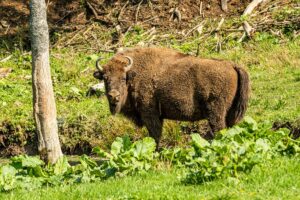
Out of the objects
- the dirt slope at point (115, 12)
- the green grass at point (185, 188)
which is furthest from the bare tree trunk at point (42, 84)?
the dirt slope at point (115, 12)

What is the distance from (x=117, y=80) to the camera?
44.9ft

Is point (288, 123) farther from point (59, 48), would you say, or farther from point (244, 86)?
point (59, 48)

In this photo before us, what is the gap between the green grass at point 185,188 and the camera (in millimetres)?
8039

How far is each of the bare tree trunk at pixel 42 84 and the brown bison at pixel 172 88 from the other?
2297 mm

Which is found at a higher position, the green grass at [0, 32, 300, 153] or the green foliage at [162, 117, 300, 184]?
the green foliage at [162, 117, 300, 184]

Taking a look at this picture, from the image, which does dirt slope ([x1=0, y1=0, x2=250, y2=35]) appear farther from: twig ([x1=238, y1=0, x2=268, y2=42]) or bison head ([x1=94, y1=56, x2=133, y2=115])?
bison head ([x1=94, y1=56, x2=133, y2=115])

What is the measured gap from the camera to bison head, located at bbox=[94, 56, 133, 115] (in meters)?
13.6

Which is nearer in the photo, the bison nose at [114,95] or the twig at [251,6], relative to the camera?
the bison nose at [114,95]

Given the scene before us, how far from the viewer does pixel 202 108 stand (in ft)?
43.5

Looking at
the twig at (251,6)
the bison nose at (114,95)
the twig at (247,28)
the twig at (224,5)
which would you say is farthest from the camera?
the twig at (224,5)

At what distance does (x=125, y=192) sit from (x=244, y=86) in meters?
4.72

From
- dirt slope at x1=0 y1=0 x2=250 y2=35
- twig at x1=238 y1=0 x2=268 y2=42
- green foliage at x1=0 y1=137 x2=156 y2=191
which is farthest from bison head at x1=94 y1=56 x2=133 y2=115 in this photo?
dirt slope at x1=0 y1=0 x2=250 y2=35

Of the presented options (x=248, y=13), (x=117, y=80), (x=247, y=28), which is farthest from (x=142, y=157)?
(x=248, y=13)

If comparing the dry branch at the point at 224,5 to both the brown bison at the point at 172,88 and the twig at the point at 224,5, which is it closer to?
the twig at the point at 224,5
